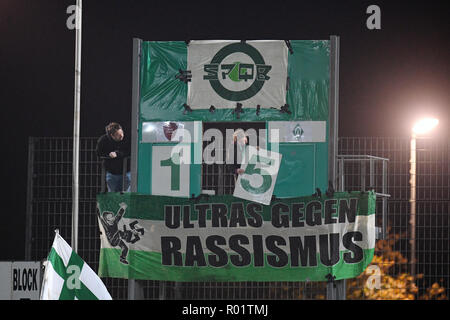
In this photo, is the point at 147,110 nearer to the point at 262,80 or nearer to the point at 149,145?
the point at 149,145

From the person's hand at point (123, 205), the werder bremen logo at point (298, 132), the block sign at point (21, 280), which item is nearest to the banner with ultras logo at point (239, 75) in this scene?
the werder bremen logo at point (298, 132)

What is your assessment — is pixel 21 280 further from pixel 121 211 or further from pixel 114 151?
pixel 114 151

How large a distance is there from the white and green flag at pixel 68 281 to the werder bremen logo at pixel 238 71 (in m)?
5.44

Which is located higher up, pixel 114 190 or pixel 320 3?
pixel 320 3

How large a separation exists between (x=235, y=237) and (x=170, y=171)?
1.24 meters

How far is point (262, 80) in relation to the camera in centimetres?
1447

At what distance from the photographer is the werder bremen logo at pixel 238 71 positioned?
14.5 metres

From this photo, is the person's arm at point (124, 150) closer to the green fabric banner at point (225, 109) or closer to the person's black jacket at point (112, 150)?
the person's black jacket at point (112, 150)

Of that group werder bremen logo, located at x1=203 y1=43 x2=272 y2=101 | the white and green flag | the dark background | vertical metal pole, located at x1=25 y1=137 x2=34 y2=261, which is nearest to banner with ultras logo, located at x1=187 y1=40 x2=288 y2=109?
werder bremen logo, located at x1=203 y1=43 x2=272 y2=101

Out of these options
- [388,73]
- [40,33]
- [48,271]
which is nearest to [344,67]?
[388,73]

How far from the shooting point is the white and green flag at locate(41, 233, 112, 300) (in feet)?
30.1

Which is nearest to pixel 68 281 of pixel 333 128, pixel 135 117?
pixel 135 117

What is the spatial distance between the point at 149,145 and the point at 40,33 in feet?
23.2

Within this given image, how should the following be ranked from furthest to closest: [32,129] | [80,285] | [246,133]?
[32,129], [246,133], [80,285]
